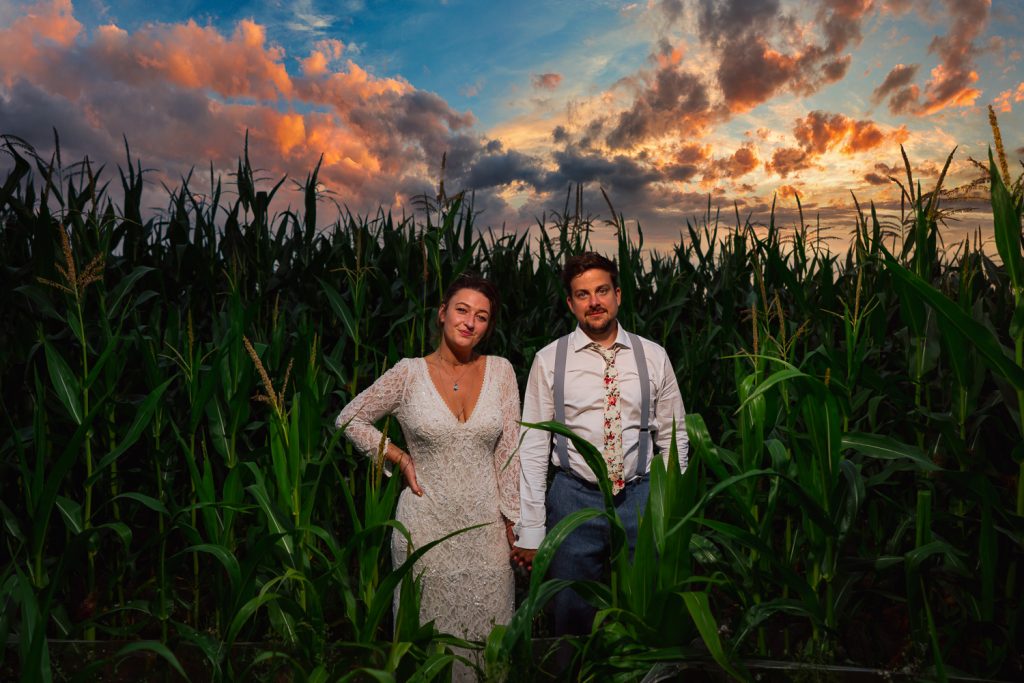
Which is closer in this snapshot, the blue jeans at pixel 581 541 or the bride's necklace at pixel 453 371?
the blue jeans at pixel 581 541

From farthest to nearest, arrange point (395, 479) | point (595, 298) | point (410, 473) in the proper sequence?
point (410, 473), point (595, 298), point (395, 479)

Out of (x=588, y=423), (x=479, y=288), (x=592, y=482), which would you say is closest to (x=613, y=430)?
(x=588, y=423)

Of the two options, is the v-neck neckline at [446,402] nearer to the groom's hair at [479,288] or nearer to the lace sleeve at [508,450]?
the lace sleeve at [508,450]

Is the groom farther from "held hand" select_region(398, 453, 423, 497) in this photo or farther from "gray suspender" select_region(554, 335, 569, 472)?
"held hand" select_region(398, 453, 423, 497)

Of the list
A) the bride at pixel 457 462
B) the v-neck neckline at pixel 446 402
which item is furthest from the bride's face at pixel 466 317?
the v-neck neckline at pixel 446 402

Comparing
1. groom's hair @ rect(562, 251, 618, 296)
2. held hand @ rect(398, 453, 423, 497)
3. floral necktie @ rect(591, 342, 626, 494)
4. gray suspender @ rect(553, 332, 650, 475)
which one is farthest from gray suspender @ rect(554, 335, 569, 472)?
held hand @ rect(398, 453, 423, 497)

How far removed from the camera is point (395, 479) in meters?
2.11

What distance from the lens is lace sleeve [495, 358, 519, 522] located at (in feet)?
8.46

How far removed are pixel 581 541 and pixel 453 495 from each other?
512 millimetres

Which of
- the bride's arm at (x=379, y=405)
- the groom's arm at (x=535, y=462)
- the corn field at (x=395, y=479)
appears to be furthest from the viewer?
the bride's arm at (x=379, y=405)

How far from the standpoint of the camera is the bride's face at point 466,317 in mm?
2539

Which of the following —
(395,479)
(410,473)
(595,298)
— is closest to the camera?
(395,479)

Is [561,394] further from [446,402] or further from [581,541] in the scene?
[581,541]

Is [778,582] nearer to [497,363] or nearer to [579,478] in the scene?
[579,478]
